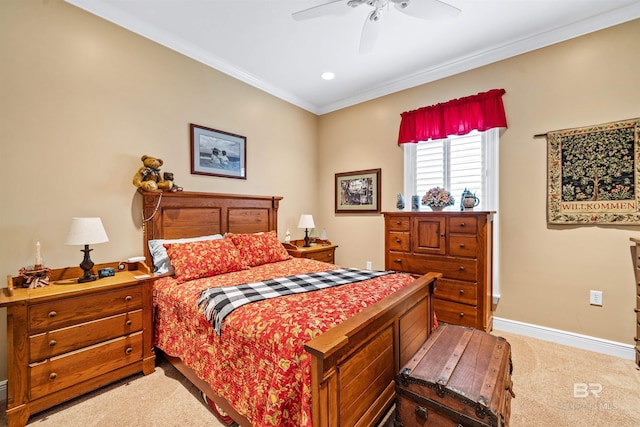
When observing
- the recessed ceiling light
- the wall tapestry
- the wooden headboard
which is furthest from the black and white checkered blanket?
the recessed ceiling light

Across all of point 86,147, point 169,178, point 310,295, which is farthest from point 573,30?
point 86,147

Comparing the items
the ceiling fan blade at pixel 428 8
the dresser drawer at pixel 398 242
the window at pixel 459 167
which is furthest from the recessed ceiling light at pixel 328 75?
the dresser drawer at pixel 398 242

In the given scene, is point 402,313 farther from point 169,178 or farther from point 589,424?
point 169,178

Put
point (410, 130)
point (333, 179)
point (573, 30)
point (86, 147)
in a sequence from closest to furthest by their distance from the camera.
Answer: point (86, 147) → point (573, 30) → point (410, 130) → point (333, 179)

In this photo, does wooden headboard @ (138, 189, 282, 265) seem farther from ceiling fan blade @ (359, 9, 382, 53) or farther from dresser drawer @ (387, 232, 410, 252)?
ceiling fan blade @ (359, 9, 382, 53)

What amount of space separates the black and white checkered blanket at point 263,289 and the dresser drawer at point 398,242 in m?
0.86

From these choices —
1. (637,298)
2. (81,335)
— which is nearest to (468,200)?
(637,298)

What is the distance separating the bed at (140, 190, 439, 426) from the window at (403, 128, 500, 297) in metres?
1.42

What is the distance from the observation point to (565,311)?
9.00ft

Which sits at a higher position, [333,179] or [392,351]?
[333,179]

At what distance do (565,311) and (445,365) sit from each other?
6.83 ft

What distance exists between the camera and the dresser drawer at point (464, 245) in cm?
279

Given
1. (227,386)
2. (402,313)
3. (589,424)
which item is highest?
(402,313)

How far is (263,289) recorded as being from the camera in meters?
2.00
